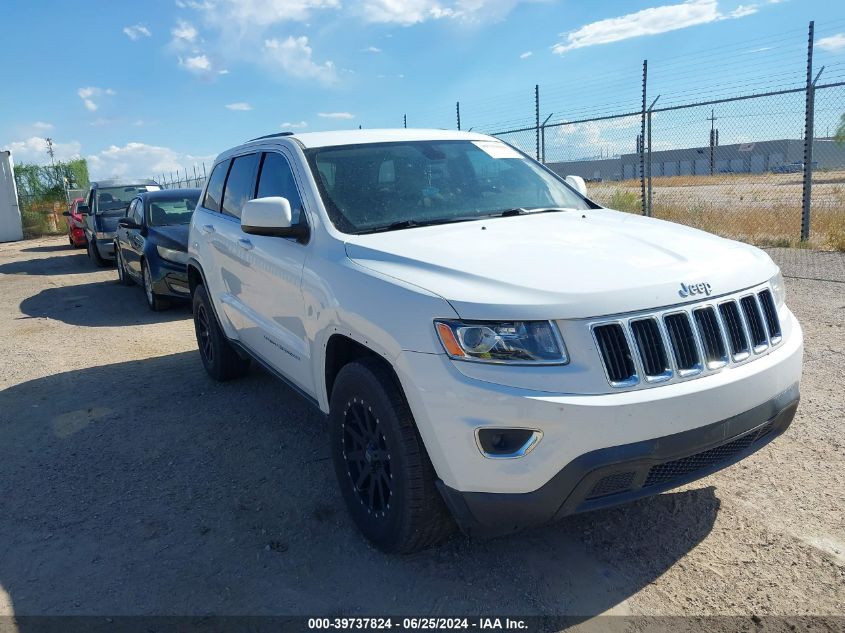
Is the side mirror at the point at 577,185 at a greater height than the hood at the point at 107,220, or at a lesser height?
greater

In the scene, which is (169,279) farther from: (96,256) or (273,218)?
(96,256)

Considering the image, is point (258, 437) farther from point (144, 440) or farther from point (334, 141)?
point (334, 141)

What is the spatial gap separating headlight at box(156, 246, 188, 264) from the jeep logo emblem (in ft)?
24.5

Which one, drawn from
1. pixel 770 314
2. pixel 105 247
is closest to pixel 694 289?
pixel 770 314

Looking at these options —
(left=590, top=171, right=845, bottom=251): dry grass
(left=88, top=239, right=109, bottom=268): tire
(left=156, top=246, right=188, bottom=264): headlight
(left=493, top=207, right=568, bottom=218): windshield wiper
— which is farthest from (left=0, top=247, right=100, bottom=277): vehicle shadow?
(left=493, top=207, right=568, bottom=218): windshield wiper

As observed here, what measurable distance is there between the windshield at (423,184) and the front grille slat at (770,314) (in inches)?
54.6

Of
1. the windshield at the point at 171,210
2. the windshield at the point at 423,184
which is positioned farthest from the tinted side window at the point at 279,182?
the windshield at the point at 171,210

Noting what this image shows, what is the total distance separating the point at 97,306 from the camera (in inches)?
396

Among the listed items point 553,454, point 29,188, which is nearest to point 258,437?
point 553,454

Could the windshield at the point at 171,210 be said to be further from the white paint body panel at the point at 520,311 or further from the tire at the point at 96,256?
the white paint body panel at the point at 520,311

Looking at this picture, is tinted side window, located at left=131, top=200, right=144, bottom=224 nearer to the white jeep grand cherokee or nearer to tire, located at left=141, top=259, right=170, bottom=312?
tire, located at left=141, top=259, right=170, bottom=312

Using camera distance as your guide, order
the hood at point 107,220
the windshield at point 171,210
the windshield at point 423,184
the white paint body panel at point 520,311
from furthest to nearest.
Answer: the hood at point 107,220 < the windshield at point 171,210 < the windshield at point 423,184 < the white paint body panel at point 520,311

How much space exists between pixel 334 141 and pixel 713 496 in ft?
9.13

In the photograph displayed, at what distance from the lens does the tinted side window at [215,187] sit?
208 inches
